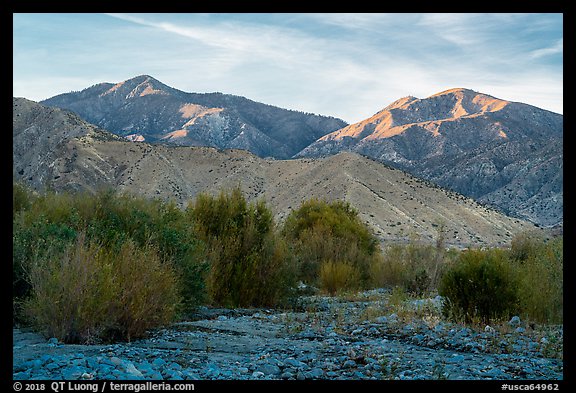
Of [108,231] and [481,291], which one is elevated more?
[108,231]

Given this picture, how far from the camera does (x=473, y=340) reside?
28.7 feet

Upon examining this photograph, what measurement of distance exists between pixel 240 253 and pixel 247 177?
70211 millimetres

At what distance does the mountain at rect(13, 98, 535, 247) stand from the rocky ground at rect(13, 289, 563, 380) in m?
49.2

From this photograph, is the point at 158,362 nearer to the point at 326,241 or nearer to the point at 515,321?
the point at 515,321

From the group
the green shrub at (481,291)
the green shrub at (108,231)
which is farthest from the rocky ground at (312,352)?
the green shrub at (108,231)

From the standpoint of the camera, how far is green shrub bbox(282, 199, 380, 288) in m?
20.6

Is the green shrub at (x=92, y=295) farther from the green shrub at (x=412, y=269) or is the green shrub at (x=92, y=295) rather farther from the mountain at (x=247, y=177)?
the mountain at (x=247, y=177)

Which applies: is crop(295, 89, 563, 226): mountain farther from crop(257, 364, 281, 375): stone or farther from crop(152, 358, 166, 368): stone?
crop(152, 358, 166, 368): stone

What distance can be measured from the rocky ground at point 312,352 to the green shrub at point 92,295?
333 millimetres

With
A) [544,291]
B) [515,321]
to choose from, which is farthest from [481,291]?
[544,291]

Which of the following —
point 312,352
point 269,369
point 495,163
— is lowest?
point 312,352

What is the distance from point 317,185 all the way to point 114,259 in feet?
220

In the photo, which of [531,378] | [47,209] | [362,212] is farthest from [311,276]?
[362,212]

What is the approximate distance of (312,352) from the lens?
7707 millimetres
